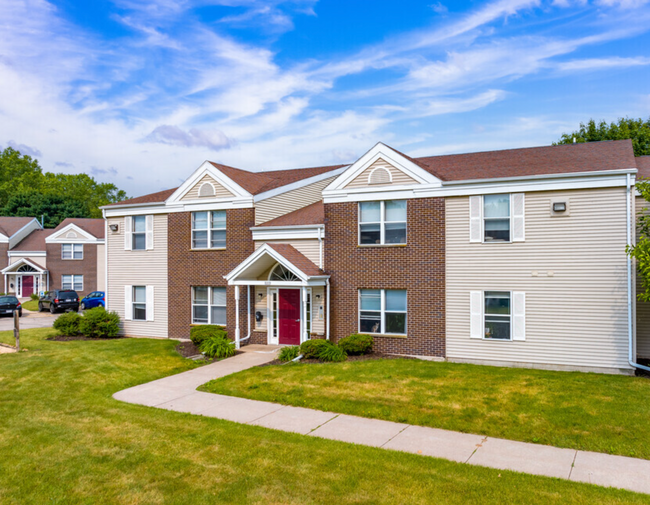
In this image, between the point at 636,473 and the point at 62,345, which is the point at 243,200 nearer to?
the point at 62,345

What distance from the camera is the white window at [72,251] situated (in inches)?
1694

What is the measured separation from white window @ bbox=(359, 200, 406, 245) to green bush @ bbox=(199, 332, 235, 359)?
603cm

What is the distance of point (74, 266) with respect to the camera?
141 ft

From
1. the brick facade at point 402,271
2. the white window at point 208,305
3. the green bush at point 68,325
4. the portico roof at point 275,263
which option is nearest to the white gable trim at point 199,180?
the portico roof at point 275,263

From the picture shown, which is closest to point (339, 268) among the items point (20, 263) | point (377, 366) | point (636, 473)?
point (377, 366)

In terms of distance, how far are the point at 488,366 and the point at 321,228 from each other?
7.42 meters

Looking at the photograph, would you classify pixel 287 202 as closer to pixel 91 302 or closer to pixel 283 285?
pixel 283 285

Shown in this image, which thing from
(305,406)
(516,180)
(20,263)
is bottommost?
(305,406)

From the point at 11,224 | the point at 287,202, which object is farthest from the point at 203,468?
the point at 11,224

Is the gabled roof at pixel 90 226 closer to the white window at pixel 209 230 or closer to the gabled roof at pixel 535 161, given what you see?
the white window at pixel 209 230

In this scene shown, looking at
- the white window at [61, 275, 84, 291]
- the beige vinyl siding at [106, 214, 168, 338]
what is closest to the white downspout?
the beige vinyl siding at [106, 214, 168, 338]

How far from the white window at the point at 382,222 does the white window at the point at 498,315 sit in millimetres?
3229

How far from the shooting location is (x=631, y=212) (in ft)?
45.4

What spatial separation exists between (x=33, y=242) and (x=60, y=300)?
17.7 m
